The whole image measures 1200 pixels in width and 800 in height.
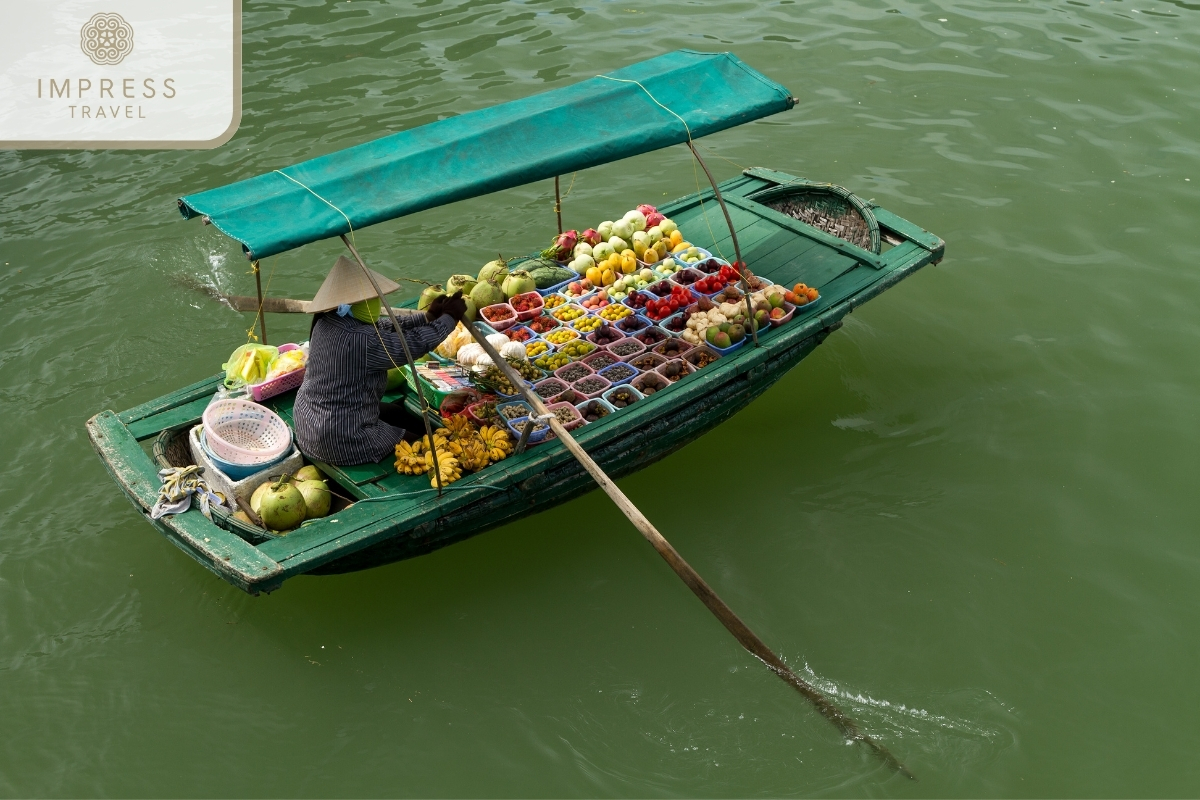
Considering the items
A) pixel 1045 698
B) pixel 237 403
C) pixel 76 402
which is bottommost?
pixel 76 402

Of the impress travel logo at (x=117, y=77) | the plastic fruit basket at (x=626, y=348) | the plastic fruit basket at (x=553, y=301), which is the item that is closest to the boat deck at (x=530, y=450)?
the plastic fruit basket at (x=626, y=348)

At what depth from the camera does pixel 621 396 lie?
19.8 ft

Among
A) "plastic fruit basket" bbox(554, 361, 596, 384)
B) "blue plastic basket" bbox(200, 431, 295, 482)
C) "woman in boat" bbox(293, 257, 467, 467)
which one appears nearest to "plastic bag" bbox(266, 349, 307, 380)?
"woman in boat" bbox(293, 257, 467, 467)

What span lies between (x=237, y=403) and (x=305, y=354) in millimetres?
602

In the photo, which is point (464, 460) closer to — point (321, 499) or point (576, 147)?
point (321, 499)

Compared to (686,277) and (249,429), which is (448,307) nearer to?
(249,429)

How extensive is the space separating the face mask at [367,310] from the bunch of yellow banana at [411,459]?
709 millimetres

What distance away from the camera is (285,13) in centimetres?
1181

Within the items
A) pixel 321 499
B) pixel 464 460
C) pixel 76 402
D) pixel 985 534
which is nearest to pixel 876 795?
pixel 985 534

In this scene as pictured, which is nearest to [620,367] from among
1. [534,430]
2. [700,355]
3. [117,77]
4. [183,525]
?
[700,355]

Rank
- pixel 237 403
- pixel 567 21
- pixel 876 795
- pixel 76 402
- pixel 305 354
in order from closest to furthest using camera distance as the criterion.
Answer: pixel 876 795 < pixel 237 403 < pixel 305 354 < pixel 76 402 < pixel 567 21

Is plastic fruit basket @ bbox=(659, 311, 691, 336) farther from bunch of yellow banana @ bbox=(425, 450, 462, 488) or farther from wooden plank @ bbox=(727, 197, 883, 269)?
bunch of yellow banana @ bbox=(425, 450, 462, 488)

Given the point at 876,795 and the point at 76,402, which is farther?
the point at 76,402

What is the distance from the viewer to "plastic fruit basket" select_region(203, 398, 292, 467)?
5530mm
